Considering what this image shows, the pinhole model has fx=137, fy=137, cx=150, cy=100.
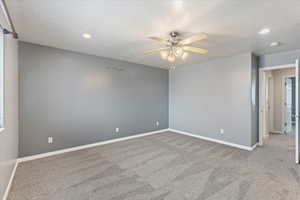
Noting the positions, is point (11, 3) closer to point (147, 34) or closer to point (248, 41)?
point (147, 34)

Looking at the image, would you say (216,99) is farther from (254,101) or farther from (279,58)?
(279,58)

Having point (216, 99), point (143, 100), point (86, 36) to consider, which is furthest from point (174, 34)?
point (143, 100)

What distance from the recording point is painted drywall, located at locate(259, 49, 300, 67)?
329 centimetres

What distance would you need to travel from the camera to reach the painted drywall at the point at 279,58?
3.29m

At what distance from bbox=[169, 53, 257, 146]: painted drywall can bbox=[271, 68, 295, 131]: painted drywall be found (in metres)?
2.52

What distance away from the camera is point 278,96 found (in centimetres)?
527

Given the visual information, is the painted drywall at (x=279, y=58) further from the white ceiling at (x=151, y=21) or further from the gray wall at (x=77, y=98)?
the gray wall at (x=77, y=98)

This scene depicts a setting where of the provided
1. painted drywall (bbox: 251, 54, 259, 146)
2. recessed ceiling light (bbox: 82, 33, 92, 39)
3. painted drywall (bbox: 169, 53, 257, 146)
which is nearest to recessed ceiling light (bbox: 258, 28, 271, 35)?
painted drywall (bbox: 169, 53, 257, 146)

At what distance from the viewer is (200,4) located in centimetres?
170

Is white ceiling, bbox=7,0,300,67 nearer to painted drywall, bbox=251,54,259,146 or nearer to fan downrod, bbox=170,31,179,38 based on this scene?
fan downrod, bbox=170,31,179,38

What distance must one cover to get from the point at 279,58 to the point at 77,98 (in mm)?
5276

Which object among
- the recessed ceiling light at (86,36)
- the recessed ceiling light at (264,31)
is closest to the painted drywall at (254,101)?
the recessed ceiling light at (264,31)

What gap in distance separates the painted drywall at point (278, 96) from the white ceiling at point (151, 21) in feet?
9.04

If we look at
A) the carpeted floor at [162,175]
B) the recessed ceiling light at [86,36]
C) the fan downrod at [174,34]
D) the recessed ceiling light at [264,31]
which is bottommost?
the carpeted floor at [162,175]
